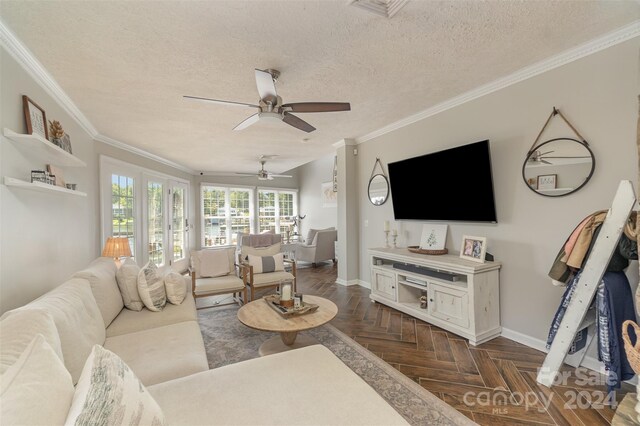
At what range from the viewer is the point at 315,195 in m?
8.56

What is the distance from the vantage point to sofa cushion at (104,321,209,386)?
156 centimetres

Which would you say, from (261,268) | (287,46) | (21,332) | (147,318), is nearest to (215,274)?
(261,268)

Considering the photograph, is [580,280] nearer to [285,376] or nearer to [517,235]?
[517,235]

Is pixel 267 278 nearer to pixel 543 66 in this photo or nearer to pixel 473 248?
pixel 473 248

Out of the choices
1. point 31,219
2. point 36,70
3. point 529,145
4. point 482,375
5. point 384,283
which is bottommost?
point 482,375

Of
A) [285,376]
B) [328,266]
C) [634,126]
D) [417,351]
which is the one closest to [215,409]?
[285,376]

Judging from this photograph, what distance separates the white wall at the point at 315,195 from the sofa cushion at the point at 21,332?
654cm

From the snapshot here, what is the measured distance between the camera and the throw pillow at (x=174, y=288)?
260 centimetres

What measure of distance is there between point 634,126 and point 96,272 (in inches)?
160

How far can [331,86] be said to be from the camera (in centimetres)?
269

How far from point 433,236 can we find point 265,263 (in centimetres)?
228

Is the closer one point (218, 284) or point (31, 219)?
point (31, 219)

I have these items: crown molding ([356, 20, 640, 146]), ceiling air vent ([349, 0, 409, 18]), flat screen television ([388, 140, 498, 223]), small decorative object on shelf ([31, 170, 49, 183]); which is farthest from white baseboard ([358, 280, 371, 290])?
small decorative object on shelf ([31, 170, 49, 183])

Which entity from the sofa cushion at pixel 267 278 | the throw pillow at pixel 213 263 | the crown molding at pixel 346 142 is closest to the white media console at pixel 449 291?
the sofa cushion at pixel 267 278
